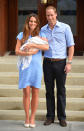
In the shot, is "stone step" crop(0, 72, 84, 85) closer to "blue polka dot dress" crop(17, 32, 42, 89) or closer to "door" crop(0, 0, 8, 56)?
"door" crop(0, 0, 8, 56)

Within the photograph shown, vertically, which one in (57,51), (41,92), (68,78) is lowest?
(41,92)

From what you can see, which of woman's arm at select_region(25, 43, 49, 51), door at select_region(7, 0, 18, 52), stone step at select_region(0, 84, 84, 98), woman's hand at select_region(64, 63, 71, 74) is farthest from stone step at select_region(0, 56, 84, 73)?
woman's arm at select_region(25, 43, 49, 51)

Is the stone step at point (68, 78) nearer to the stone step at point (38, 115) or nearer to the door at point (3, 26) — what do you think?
the stone step at point (38, 115)

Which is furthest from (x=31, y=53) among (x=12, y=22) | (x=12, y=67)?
(x=12, y=22)

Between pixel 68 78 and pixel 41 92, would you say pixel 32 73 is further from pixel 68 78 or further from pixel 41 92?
pixel 68 78

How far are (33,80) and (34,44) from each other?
0.53 m

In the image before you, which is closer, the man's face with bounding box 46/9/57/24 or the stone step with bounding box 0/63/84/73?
the man's face with bounding box 46/9/57/24

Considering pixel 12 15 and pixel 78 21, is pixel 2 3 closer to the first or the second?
pixel 12 15

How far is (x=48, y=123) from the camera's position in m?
6.43

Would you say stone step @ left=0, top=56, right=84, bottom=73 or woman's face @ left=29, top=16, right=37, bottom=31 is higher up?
woman's face @ left=29, top=16, right=37, bottom=31

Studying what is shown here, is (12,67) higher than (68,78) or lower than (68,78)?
higher

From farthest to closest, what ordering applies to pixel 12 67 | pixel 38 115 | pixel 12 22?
pixel 12 22 < pixel 12 67 < pixel 38 115

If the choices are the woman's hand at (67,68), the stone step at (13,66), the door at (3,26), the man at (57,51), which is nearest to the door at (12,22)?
the door at (3,26)

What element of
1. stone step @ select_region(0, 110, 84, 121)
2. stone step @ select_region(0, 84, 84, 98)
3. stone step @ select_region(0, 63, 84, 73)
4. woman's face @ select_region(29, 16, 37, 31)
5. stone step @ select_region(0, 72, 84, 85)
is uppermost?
woman's face @ select_region(29, 16, 37, 31)
